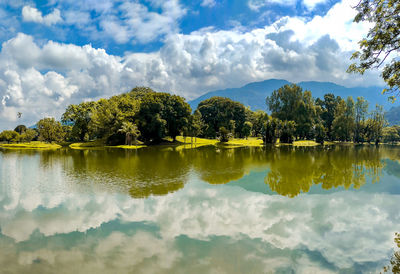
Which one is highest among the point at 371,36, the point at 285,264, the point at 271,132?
the point at 371,36

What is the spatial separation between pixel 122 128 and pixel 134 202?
55.4m

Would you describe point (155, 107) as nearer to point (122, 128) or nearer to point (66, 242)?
point (122, 128)

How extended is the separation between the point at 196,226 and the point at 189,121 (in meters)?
69.0

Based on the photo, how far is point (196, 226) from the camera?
1205cm

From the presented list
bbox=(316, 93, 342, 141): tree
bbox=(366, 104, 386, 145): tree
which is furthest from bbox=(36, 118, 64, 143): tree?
bbox=(366, 104, 386, 145): tree

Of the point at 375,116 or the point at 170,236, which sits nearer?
the point at 170,236

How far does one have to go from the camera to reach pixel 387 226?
40.6ft

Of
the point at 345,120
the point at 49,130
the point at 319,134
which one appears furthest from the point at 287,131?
the point at 49,130

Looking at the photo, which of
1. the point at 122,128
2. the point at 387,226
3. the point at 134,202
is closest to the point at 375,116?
the point at 122,128

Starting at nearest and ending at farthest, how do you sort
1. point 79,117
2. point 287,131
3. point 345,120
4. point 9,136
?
point 79,117
point 287,131
point 9,136
point 345,120

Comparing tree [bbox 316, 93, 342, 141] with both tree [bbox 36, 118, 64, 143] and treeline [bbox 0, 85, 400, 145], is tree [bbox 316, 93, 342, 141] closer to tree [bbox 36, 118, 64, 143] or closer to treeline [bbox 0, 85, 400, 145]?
treeline [bbox 0, 85, 400, 145]

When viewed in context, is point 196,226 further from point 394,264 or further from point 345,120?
point 345,120

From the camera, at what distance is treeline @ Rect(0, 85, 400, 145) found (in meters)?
72.3

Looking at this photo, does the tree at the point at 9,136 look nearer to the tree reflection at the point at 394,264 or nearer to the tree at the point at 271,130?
the tree at the point at 271,130
